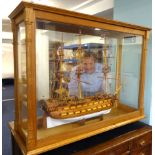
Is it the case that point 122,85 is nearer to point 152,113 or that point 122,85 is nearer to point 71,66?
point 152,113

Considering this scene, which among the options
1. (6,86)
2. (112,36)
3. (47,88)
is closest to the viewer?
(47,88)

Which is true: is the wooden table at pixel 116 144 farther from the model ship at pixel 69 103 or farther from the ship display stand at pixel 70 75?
the model ship at pixel 69 103

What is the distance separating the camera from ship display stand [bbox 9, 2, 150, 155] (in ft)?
3.36

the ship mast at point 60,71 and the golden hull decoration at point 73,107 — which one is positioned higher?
the ship mast at point 60,71

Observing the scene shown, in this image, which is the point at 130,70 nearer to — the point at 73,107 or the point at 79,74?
the point at 79,74

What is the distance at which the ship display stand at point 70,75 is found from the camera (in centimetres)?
102

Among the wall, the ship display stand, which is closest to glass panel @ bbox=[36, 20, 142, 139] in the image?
the ship display stand

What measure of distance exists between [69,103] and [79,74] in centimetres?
25

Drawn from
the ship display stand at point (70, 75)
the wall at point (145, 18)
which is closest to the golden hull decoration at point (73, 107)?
the ship display stand at point (70, 75)

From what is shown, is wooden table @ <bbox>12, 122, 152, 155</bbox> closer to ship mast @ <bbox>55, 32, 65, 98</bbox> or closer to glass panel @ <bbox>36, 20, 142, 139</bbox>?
glass panel @ <bbox>36, 20, 142, 139</bbox>

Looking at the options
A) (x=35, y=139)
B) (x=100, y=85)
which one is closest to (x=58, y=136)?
(x=35, y=139)

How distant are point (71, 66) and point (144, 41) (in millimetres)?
749

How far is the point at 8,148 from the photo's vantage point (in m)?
2.48

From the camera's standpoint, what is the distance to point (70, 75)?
4.64ft
